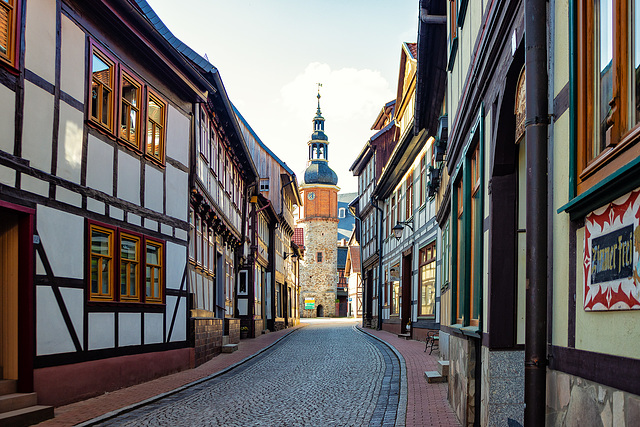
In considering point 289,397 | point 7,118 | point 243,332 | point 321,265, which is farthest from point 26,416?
point 321,265

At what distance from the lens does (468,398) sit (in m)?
6.96

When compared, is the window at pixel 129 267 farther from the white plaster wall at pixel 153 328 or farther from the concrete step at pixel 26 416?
the concrete step at pixel 26 416

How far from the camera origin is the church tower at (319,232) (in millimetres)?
73000

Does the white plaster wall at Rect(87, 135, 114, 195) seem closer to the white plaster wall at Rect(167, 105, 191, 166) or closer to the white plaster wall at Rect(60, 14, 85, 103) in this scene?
the white plaster wall at Rect(60, 14, 85, 103)

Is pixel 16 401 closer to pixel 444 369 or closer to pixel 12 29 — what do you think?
pixel 12 29

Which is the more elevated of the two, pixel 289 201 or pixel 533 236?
pixel 289 201

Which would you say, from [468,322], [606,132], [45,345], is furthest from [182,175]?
[606,132]

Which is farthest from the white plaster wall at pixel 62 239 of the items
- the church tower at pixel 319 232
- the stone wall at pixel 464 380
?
the church tower at pixel 319 232

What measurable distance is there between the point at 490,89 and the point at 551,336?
296 cm

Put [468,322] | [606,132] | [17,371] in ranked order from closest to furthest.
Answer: [606,132] < [468,322] < [17,371]

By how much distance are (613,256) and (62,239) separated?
7.70m

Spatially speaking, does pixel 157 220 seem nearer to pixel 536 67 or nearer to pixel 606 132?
pixel 536 67

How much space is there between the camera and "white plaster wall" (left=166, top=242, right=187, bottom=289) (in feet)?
42.4

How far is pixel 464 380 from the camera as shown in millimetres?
7129
